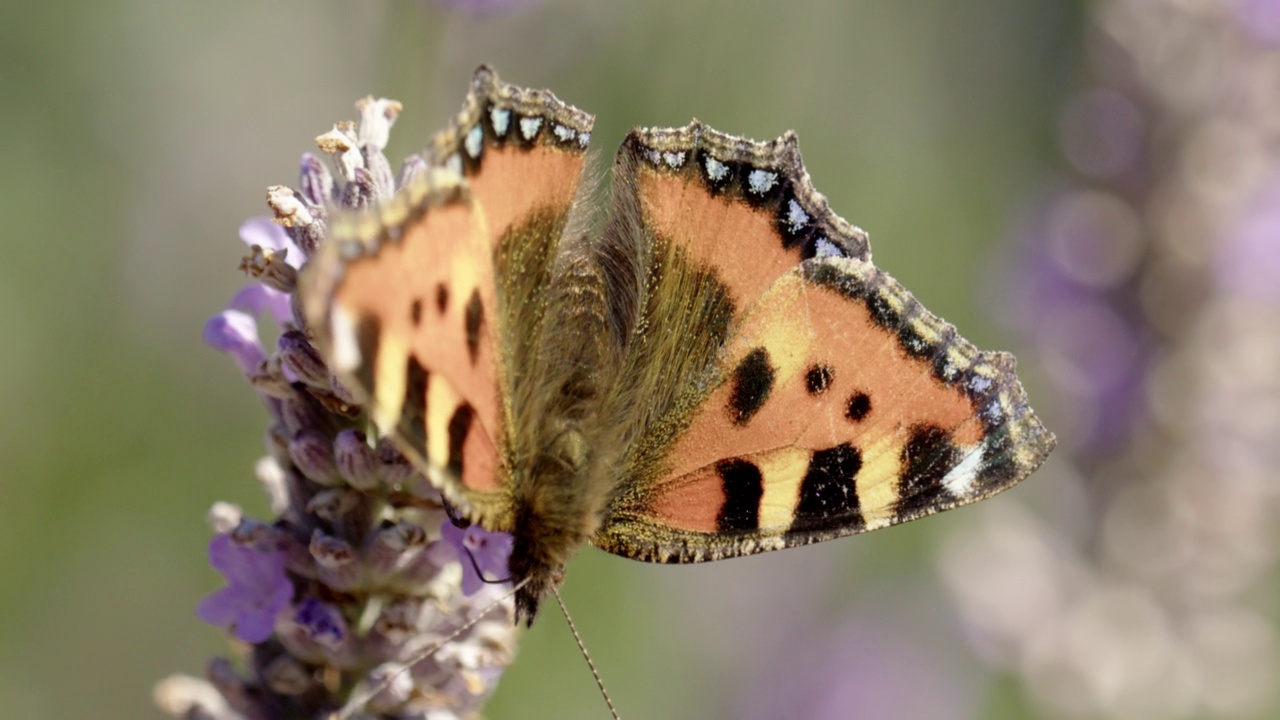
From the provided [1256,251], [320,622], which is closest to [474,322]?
[320,622]

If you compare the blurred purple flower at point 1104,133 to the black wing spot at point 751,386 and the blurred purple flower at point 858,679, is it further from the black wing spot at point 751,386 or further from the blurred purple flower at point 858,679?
the black wing spot at point 751,386

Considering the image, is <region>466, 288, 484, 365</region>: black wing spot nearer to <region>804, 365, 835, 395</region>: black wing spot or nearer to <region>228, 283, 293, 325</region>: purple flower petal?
<region>228, 283, 293, 325</region>: purple flower petal

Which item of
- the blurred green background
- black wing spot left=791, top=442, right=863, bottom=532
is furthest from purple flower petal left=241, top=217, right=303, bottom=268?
the blurred green background

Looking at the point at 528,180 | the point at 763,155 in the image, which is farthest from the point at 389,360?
the point at 763,155

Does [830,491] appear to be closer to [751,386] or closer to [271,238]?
[751,386]

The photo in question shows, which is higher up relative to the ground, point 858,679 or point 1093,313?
point 1093,313

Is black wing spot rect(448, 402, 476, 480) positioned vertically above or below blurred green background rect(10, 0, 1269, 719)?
below
